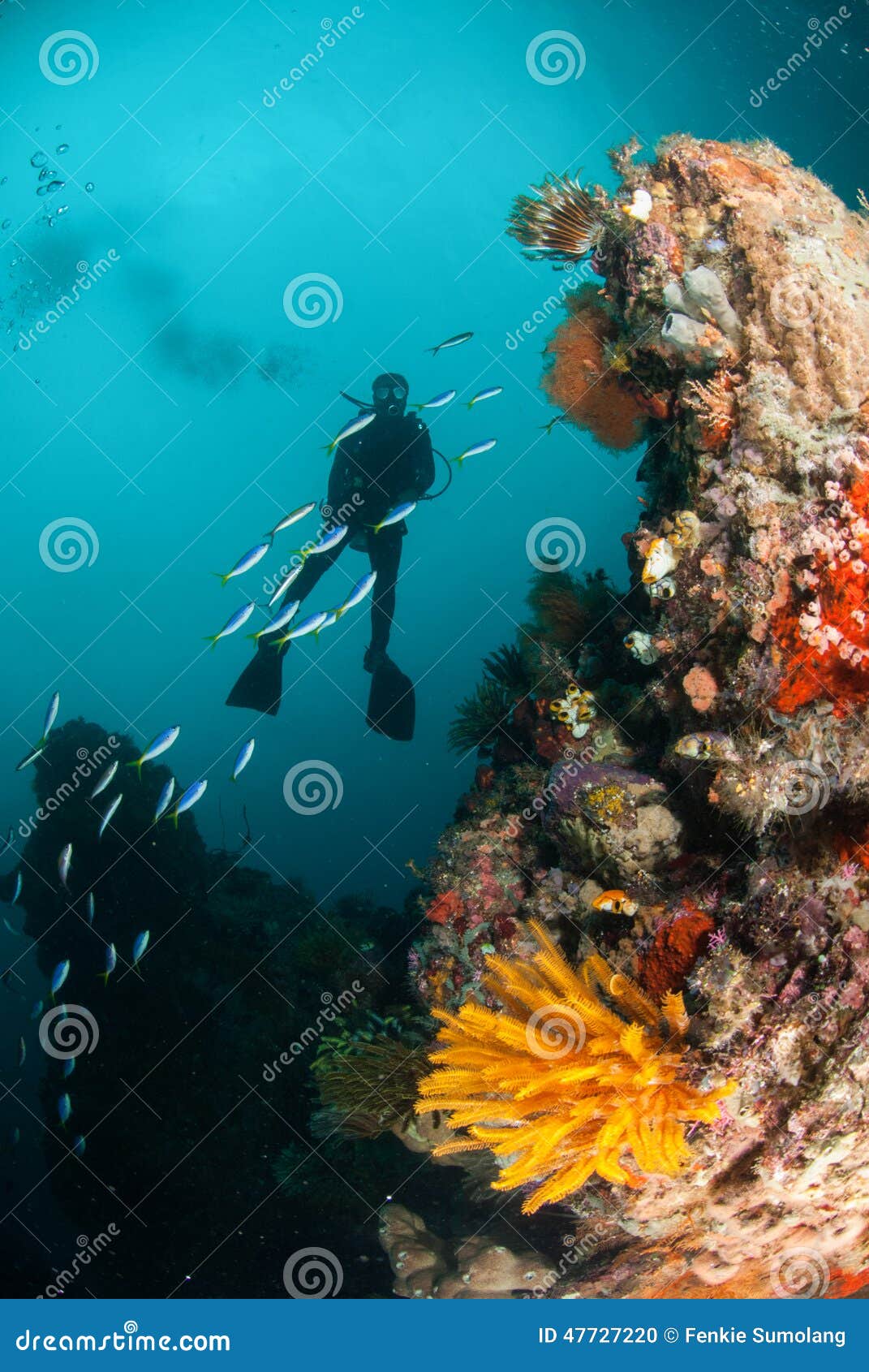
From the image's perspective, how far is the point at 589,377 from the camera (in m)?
5.89

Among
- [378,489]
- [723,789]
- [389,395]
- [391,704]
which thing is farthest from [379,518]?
[723,789]

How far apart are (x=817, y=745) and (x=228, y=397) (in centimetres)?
7828

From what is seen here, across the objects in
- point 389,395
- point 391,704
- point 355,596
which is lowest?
point 391,704

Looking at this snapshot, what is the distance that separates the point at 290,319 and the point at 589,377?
6370 cm

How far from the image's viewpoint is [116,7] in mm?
23047

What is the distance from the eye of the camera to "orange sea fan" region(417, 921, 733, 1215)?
8.95 ft

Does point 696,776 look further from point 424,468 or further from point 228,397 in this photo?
point 228,397

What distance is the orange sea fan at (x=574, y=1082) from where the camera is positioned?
2729 millimetres

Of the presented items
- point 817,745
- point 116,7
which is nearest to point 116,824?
Result: point 817,745

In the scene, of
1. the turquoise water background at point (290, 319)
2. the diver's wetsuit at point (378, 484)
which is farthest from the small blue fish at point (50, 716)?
the turquoise water background at point (290, 319)

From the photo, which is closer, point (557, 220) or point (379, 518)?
point (557, 220)

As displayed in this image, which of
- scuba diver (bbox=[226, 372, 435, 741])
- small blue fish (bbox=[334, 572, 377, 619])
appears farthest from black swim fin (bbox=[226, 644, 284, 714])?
small blue fish (bbox=[334, 572, 377, 619])

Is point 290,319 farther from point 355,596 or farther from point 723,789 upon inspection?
point 723,789

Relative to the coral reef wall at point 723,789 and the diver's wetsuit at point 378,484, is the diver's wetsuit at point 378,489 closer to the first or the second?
the diver's wetsuit at point 378,484
